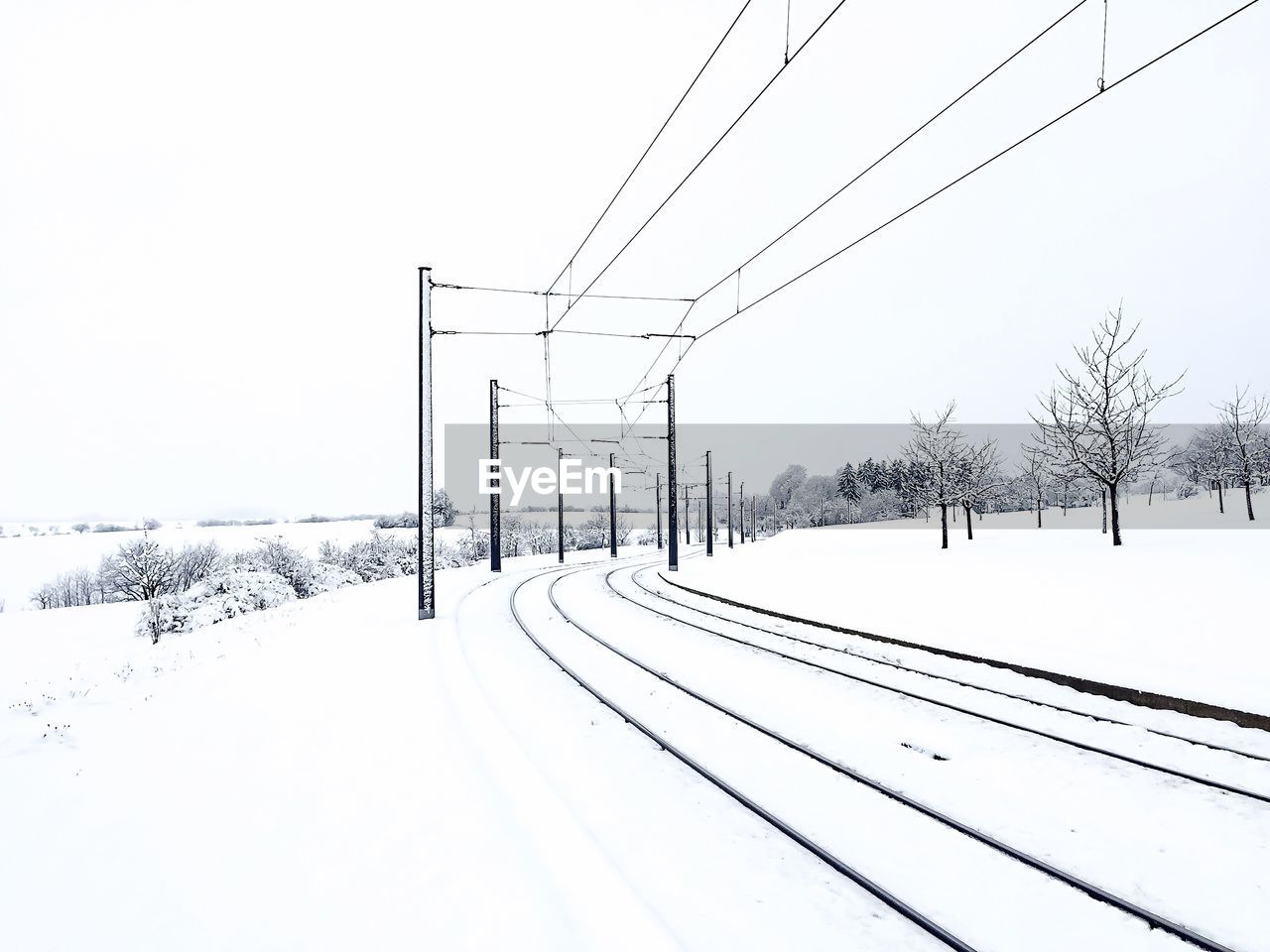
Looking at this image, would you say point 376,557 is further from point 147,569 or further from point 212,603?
point 212,603

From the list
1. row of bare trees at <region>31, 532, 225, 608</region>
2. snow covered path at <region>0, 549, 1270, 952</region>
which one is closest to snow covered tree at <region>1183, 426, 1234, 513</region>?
snow covered path at <region>0, 549, 1270, 952</region>

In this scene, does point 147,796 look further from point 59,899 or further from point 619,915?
point 619,915

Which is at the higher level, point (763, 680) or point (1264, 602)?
point (1264, 602)

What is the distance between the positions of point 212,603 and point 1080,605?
30089 mm

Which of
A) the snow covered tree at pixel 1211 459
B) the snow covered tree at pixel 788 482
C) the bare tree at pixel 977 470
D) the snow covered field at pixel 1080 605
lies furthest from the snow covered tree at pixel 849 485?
the snow covered field at pixel 1080 605

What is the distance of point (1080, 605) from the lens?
1283 cm

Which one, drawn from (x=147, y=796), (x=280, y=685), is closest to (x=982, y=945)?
(x=147, y=796)

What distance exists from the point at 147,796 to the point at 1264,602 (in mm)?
16788

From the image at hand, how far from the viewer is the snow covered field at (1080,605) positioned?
8891 mm

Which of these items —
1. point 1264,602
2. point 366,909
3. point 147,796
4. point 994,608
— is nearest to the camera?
point 366,909

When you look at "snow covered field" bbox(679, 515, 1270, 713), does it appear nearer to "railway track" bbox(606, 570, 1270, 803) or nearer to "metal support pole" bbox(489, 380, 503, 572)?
"railway track" bbox(606, 570, 1270, 803)

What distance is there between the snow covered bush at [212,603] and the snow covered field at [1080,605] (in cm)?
1853

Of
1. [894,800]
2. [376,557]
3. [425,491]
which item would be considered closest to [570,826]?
[894,800]

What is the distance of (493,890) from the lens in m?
3.80
